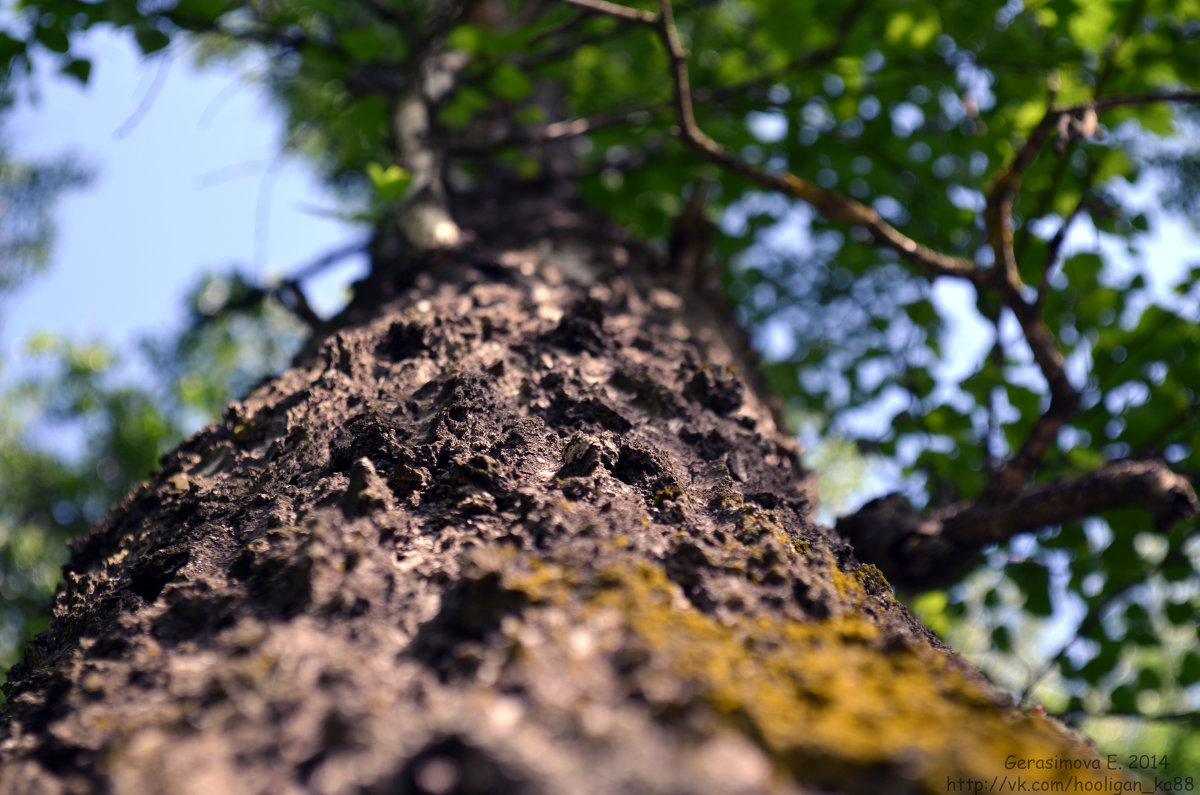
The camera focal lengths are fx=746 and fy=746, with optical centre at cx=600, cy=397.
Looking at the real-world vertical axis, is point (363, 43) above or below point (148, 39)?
below

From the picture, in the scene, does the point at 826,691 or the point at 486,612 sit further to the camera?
the point at 486,612

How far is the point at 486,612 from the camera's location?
89cm

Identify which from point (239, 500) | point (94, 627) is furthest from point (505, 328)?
point (94, 627)

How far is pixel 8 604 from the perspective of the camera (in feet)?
20.4

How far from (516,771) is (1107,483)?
2.14m

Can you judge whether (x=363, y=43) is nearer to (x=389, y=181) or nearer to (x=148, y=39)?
(x=148, y=39)

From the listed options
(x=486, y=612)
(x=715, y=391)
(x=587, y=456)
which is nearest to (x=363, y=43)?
(x=715, y=391)

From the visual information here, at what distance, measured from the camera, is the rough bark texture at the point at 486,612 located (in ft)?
2.23

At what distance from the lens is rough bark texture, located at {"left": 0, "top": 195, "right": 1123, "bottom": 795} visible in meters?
0.68

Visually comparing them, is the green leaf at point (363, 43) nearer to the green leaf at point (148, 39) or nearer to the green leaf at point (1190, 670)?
the green leaf at point (148, 39)

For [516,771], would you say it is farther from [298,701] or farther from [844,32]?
[844,32]

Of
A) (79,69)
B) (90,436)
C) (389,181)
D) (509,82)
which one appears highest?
(79,69)

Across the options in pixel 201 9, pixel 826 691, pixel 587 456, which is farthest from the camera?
pixel 201 9

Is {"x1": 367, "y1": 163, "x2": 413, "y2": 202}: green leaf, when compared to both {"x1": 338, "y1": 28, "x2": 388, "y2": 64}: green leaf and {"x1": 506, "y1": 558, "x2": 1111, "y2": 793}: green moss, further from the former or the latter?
{"x1": 506, "y1": 558, "x2": 1111, "y2": 793}: green moss
